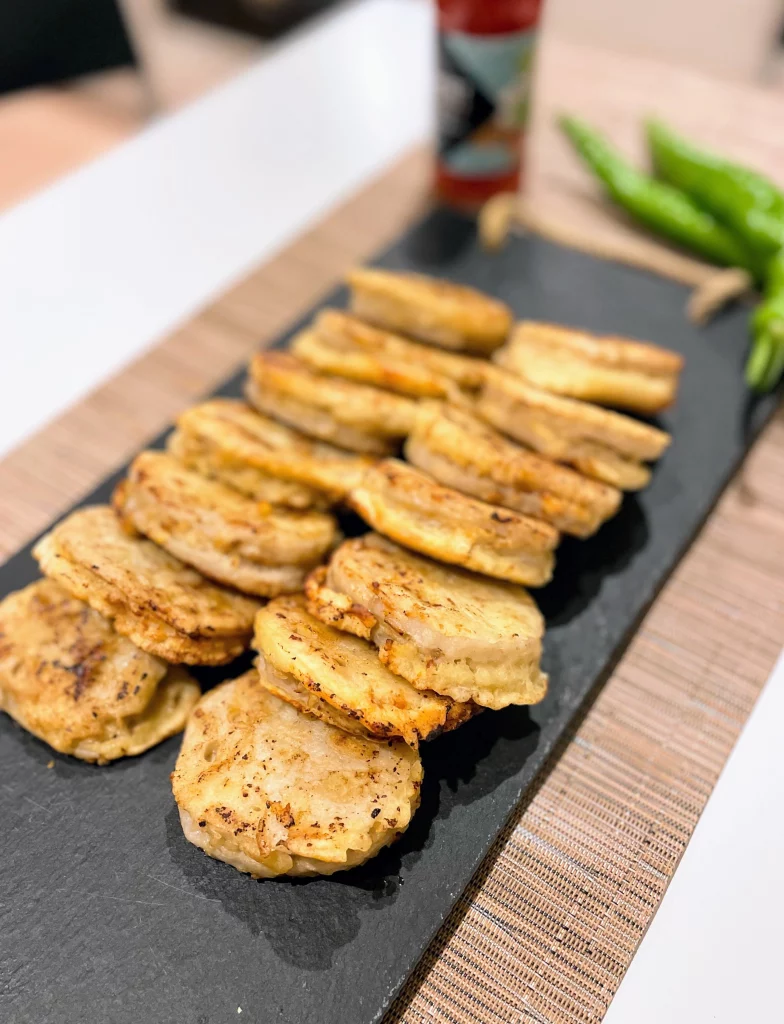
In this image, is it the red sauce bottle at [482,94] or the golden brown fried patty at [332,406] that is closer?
the golden brown fried patty at [332,406]

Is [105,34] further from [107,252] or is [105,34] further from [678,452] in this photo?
[678,452]

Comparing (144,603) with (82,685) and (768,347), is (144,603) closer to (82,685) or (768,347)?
(82,685)

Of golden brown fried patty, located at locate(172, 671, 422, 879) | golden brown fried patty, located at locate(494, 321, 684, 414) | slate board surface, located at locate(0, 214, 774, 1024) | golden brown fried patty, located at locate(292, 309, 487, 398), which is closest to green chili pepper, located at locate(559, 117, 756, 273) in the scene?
golden brown fried patty, located at locate(494, 321, 684, 414)

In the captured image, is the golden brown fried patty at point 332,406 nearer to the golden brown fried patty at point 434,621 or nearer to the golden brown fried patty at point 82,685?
the golden brown fried patty at point 434,621

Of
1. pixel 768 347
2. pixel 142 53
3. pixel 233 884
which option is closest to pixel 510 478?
pixel 233 884

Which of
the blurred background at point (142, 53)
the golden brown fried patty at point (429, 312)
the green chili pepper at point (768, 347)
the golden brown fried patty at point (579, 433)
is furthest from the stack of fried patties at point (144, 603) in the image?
the blurred background at point (142, 53)
